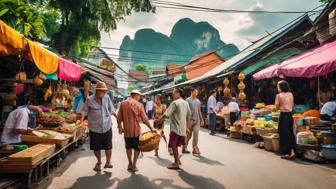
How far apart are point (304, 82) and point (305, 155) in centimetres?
707

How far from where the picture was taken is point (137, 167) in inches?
278

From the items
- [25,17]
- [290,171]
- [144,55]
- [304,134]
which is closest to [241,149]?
[304,134]

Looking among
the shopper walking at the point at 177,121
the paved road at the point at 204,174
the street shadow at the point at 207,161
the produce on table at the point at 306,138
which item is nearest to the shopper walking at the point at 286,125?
the produce on table at the point at 306,138

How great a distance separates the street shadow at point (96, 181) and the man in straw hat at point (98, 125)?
0.53 meters

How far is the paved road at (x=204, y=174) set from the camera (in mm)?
5449

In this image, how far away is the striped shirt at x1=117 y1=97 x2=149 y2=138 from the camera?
6.70 metres

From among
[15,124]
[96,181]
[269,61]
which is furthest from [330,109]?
[15,124]

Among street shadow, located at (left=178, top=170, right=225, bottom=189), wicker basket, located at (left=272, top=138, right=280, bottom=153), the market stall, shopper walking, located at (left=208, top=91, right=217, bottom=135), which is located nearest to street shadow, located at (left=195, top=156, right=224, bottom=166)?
street shadow, located at (left=178, top=170, right=225, bottom=189)

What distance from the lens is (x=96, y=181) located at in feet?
18.8

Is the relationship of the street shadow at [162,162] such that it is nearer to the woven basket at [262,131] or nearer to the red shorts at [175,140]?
the red shorts at [175,140]

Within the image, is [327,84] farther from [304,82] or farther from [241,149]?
[241,149]

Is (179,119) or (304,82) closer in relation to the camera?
(179,119)

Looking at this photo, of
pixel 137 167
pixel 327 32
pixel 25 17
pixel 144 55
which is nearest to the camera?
pixel 25 17

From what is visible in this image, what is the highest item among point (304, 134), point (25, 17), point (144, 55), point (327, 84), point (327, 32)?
point (144, 55)
